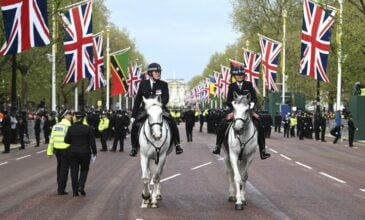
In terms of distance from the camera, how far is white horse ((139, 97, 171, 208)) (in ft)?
37.8

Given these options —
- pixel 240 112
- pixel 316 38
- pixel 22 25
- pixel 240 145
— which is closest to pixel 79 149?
pixel 240 145

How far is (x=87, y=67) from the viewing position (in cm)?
3719

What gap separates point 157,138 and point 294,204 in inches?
116

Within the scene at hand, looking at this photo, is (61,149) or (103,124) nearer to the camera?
(61,149)

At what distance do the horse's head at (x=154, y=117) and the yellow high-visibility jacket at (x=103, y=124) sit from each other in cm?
1821

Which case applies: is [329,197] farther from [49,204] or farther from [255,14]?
[255,14]

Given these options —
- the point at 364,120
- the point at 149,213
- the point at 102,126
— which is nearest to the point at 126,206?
the point at 149,213

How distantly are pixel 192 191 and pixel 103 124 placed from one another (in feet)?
54.0

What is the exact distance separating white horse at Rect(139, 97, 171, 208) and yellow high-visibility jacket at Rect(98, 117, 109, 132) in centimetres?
1770

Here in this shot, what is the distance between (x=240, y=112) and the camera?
11531 mm

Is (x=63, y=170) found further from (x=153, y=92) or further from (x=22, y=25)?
(x=22, y=25)

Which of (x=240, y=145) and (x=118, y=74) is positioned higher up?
(x=118, y=74)

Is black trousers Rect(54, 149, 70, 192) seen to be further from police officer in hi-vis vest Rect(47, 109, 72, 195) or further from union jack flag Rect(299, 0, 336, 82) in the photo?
union jack flag Rect(299, 0, 336, 82)

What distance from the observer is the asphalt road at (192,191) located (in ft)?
37.0
